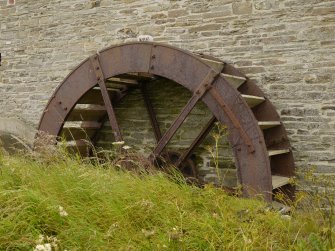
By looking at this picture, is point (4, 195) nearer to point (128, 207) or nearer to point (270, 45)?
point (128, 207)

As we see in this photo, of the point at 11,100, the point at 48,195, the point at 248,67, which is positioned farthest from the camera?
the point at 11,100

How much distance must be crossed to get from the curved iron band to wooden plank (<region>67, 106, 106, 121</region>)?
354mm

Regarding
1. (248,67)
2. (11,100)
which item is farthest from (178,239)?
(11,100)

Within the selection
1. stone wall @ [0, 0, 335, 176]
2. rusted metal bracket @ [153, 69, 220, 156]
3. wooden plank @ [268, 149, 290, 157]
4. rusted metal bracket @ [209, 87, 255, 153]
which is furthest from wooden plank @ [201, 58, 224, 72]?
wooden plank @ [268, 149, 290, 157]

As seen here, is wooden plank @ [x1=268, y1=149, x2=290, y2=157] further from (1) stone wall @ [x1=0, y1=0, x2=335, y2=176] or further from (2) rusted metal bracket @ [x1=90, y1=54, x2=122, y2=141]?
(2) rusted metal bracket @ [x1=90, y1=54, x2=122, y2=141]

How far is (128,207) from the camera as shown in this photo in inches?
122

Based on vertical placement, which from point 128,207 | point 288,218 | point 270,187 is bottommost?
point 270,187

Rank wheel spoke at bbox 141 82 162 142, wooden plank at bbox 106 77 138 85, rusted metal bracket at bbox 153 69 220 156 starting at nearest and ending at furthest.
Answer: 1. rusted metal bracket at bbox 153 69 220 156
2. wooden plank at bbox 106 77 138 85
3. wheel spoke at bbox 141 82 162 142

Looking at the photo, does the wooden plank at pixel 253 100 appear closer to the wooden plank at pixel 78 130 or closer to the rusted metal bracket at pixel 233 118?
the rusted metal bracket at pixel 233 118

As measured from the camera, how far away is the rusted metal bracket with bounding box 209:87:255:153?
14.4ft

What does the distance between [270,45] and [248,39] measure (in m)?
0.29

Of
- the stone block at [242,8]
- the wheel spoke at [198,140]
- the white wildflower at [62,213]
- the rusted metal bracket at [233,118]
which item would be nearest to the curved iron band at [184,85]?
A: the rusted metal bracket at [233,118]

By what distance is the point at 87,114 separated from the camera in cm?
613

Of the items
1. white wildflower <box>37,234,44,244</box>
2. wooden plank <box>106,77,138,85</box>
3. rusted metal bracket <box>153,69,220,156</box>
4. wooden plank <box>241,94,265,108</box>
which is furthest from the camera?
wooden plank <box>106,77,138,85</box>
